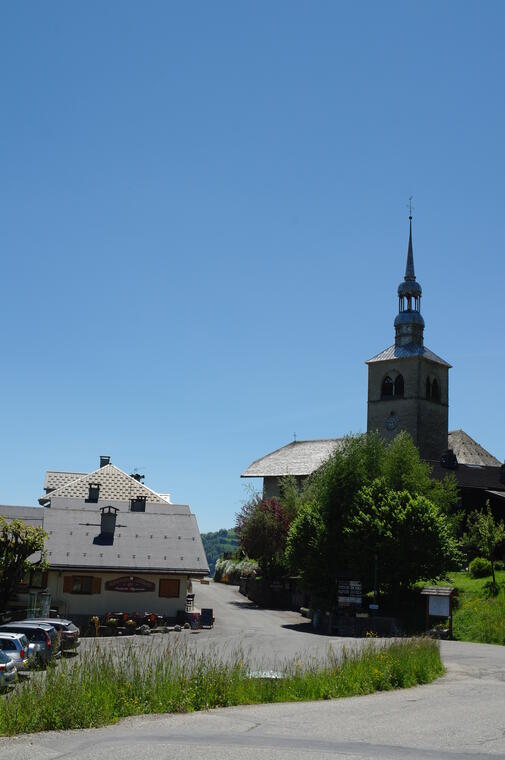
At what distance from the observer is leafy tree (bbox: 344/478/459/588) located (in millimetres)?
42344

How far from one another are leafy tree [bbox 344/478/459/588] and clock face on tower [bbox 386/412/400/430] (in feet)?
126

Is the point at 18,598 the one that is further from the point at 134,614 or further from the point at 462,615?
the point at 462,615

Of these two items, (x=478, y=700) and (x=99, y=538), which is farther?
(x=99, y=538)

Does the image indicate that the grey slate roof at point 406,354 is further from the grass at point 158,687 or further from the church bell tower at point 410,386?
the grass at point 158,687

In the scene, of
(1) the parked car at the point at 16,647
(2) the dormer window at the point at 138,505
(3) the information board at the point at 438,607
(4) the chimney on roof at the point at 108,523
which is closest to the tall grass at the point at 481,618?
(3) the information board at the point at 438,607

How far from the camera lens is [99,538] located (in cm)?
4341

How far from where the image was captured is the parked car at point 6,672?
65.3ft

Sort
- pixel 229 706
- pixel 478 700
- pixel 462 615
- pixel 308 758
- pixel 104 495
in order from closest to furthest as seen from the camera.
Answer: pixel 308 758
pixel 229 706
pixel 478 700
pixel 462 615
pixel 104 495

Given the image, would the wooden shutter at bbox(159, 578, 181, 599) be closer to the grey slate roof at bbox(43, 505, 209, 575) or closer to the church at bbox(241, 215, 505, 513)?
the grey slate roof at bbox(43, 505, 209, 575)

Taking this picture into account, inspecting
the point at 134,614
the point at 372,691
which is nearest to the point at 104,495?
the point at 134,614

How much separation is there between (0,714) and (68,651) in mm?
14675

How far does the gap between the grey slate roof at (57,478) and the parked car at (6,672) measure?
46.1 m

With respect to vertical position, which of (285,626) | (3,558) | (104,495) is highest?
(104,495)

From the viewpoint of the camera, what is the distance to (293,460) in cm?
8644
